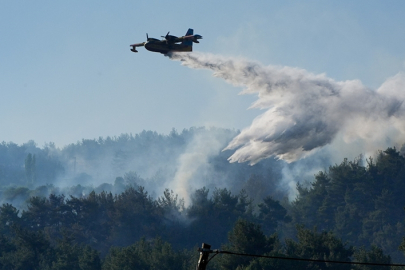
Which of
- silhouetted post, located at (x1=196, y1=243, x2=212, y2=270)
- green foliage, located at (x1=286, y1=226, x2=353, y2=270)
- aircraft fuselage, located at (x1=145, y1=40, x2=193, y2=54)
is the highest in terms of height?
aircraft fuselage, located at (x1=145, y1=40, x2=193, y2=54)

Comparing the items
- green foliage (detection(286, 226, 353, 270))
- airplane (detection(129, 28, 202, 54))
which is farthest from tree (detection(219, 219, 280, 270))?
airplane (detection(129, 28, 202, 54))

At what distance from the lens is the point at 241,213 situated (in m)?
100

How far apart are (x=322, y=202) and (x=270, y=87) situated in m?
51.5

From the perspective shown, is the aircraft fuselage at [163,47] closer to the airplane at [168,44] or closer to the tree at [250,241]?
the airplane at [168,44]

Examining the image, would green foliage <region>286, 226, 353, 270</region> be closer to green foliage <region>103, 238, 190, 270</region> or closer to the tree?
the tree

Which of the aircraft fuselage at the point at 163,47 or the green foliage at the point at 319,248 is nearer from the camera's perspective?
the aircraft fuselage at the point at 163,47

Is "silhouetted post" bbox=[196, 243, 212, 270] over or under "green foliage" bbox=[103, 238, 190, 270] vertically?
under

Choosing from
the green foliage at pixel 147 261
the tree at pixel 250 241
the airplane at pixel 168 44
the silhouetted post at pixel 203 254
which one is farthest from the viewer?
the green foliage at pixel 147 261

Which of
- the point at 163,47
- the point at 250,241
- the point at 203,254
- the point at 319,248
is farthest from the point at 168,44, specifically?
the point at 203,254

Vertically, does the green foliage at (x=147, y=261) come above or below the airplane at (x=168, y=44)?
below

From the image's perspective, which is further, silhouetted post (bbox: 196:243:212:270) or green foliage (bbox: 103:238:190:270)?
green foliage (bbox: 103:238:190:270)

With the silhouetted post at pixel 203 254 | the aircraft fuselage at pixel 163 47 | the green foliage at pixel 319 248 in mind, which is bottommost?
the silhouetted post at pixel 203 254

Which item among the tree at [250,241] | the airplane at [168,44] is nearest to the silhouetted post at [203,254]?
the airplane at [168,44]

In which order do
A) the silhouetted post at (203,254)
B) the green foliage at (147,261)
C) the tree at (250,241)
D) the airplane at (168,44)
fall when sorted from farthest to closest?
the green foliage at (147,261)
the tree at (250,241)
the airplane at (168,44)
the silhouetted post at (203,254)
